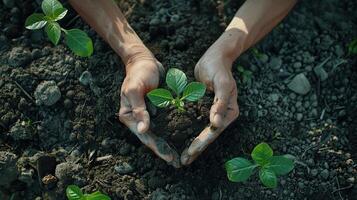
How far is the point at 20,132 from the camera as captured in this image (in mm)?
1925

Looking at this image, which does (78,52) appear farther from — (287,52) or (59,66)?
(287,52)

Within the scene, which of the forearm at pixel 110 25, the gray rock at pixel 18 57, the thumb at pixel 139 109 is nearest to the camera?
the thumb at pixel 139 109

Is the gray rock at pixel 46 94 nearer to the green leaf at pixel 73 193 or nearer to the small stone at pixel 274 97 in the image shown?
the green leaf at pixel 73 193

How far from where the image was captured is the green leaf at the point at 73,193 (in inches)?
67.3

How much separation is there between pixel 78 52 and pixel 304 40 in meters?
0.87

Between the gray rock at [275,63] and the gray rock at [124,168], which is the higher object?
the gray rock at [124,168]

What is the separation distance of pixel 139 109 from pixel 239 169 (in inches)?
13.1

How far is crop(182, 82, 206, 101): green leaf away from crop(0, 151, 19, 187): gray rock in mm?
583

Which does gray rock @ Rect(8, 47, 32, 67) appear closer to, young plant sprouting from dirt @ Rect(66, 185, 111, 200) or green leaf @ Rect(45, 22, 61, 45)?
green leaf @ Rect(45, 22, 61, 45)

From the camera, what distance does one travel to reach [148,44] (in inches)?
80.7

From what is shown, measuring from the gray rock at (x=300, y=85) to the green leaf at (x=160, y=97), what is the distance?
0.56 meters

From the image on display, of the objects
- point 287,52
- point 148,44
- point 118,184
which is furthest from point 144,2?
point 118,184

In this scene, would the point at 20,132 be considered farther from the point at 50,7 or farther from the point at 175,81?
the point at 175,81

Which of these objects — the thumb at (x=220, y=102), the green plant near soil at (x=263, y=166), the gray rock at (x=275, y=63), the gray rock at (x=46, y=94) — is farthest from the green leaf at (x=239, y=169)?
the gray rock at (x=46, y=94)
